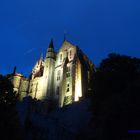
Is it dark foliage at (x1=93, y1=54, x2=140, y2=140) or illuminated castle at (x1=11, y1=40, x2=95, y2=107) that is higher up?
illuminated castle at (x1=11, y1=40, x2=95, y2=107)

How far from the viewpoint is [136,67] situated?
4047 cm

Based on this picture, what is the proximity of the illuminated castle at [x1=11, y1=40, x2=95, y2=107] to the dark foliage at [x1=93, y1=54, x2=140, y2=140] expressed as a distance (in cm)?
2040

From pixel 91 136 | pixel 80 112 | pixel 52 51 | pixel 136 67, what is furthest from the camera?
pixel 52 51

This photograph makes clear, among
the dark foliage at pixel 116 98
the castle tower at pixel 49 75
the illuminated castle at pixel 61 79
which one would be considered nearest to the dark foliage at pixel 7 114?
the dark foliage at pixel 116 98

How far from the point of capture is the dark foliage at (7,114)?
24.5 metres

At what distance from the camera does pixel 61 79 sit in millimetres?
66062

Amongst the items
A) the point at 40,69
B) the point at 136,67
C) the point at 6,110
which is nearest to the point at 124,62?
the point at 136,67

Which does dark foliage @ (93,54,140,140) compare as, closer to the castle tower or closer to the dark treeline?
the dark treeline

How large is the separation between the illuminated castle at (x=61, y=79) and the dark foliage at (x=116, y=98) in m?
20.4

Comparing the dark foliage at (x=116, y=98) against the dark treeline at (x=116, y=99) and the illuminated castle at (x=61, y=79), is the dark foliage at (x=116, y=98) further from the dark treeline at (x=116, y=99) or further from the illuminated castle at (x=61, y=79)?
the illuminated castle at (x=61, y=79)

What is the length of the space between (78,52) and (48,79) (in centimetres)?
1170

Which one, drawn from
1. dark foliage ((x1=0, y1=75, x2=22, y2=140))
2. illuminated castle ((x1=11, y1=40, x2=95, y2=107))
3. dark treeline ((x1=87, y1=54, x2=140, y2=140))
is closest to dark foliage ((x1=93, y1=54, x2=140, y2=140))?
dark treeline ((x1=87, y1=54, x2=140, y2=140))

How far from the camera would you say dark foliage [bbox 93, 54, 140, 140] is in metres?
27.3

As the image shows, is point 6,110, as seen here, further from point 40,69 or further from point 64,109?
point 40,69
